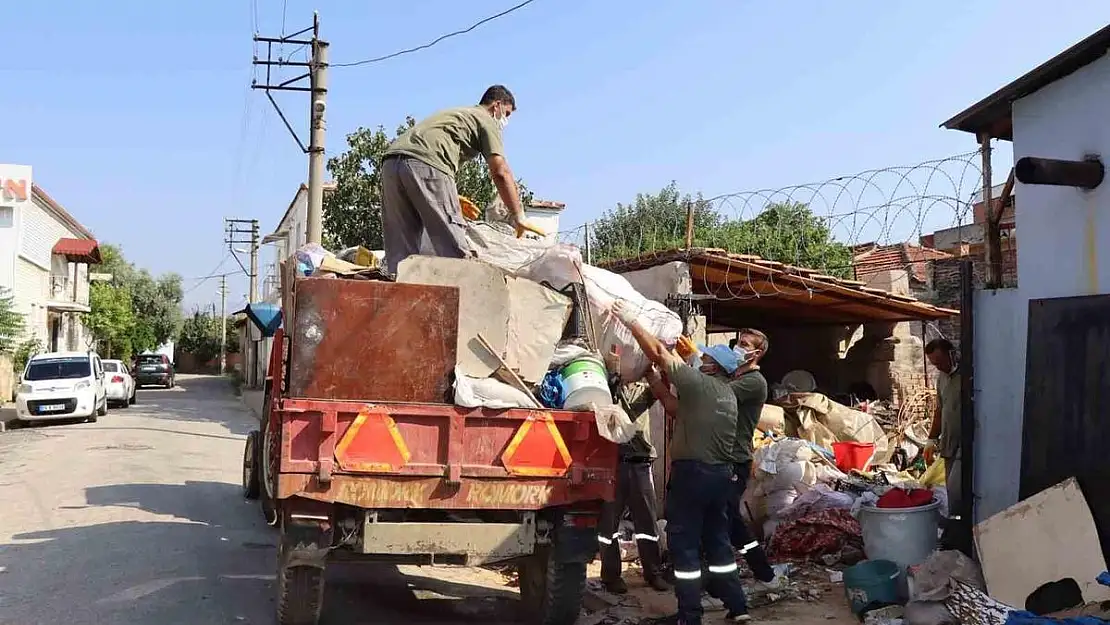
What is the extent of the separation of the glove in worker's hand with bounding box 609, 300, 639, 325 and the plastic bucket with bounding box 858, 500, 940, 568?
2145mm

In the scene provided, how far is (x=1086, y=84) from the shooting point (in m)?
5.36

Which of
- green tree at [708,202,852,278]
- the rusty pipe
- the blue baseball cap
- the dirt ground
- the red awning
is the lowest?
the dirt ground

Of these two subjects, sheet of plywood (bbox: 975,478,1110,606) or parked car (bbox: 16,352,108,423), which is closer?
sheet of plywood (bbox: 975,478,1110,606)

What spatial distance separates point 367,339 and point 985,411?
4.25 m

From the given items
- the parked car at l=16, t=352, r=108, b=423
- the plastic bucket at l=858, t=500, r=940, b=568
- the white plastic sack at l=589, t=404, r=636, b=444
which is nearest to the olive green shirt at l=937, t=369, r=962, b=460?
the plastic bucket at l=858, t=500, r=940, b=568

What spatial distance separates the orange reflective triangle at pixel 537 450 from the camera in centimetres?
480

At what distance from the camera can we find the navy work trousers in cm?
527

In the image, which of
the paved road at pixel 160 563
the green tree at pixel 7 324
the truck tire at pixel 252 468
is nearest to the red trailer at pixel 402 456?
the paved road at pixel 160 563

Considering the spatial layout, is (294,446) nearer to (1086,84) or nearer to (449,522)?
(449,522)

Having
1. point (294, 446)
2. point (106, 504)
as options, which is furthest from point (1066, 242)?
point (106, 504)

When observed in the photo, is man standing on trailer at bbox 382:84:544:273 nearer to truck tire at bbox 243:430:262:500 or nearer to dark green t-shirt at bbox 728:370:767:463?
dark green t-shirt at bbox 728:370:767:463

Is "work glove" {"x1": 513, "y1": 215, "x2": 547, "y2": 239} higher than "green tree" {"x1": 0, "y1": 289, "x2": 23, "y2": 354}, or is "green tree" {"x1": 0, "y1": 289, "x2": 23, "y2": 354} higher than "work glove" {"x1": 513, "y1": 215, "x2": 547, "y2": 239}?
"work glove" {"x1": 513, "y1": 215, "x2": 547, "y2": 239}

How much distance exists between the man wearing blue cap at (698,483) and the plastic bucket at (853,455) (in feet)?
14.3

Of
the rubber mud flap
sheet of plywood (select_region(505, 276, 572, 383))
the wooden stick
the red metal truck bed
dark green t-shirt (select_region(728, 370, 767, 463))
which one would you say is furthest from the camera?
dark green t-shirt (select_region(728, 370, 767, 463))
